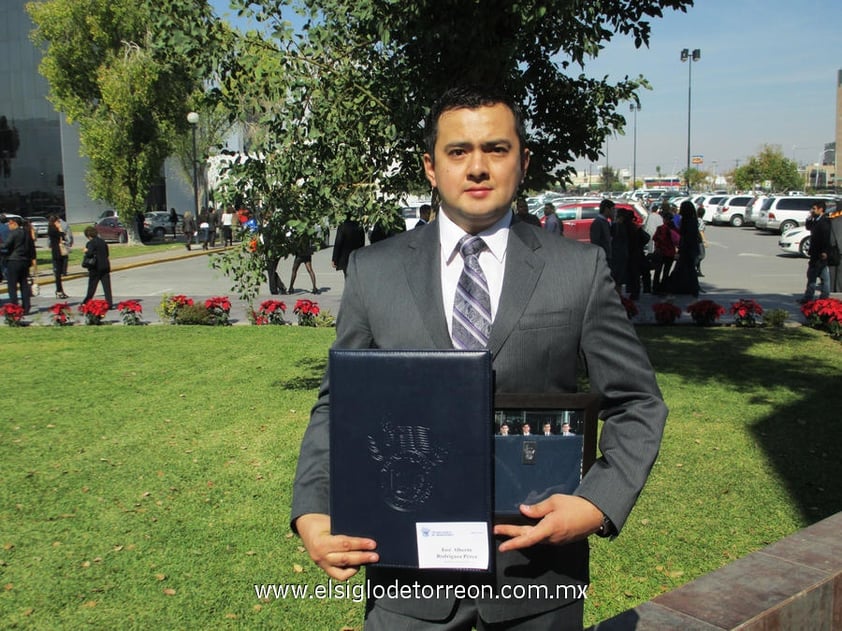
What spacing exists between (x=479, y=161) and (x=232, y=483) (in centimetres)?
501

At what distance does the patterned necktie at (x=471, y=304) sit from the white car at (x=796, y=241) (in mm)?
28153

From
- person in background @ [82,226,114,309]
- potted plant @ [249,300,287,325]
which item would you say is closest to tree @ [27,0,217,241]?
person in background @ [82,226,114,309]

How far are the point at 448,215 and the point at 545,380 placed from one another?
45 centimetres

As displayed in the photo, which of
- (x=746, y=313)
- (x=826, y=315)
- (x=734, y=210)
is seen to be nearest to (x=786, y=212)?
(x=734, y=210)

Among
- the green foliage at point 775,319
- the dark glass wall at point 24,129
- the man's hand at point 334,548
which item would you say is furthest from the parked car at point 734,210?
the man's hand at point 334,548

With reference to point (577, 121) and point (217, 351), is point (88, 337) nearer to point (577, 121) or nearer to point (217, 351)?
point (217, 351)

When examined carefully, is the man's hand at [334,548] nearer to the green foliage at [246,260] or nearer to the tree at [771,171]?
the green foliage at [246,260]

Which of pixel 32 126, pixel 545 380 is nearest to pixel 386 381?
pixel 545 380

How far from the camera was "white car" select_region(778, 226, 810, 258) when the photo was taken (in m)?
27.4

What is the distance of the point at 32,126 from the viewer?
180 feet

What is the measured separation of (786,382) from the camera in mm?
9594

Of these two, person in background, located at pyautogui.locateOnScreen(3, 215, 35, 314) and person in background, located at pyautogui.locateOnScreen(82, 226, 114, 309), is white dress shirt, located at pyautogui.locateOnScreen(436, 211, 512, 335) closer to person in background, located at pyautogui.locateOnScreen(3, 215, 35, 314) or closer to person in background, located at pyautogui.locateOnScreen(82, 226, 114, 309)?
person in background, located at pyautogui.locateOnScreen(82, 226, 114, 309)

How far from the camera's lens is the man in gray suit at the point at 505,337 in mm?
1838

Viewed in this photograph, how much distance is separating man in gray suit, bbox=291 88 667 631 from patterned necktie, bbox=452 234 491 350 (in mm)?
19
